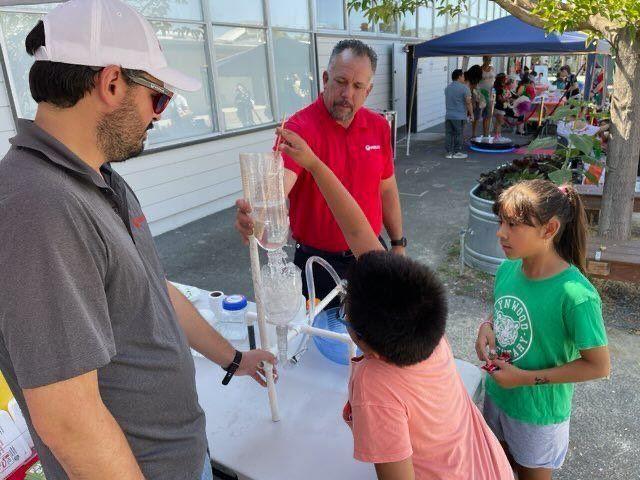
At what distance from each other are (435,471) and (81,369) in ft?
2.60

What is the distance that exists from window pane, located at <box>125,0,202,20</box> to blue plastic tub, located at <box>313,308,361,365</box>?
501 centimetres

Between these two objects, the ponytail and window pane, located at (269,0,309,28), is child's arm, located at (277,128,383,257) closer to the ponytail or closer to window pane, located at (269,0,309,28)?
the ponytail

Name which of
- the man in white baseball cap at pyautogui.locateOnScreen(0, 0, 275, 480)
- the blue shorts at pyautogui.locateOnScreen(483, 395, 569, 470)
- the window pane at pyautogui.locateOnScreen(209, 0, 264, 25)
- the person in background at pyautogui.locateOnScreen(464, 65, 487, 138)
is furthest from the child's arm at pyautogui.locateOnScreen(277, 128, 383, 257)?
the person in background at pyautogui.locateOnScreen(464, 65, 487, 138)

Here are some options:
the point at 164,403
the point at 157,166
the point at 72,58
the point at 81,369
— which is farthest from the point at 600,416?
the point at 157,166

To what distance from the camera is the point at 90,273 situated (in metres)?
0.78

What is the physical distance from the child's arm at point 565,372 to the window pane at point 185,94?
5143mm

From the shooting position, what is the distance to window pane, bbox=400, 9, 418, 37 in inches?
472

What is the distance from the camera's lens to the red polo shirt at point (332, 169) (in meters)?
2.32

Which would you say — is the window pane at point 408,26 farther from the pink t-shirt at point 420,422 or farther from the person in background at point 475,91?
the pink t-shirt at point 420,422

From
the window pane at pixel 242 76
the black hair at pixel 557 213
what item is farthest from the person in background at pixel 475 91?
the black hair at pixel 557 213

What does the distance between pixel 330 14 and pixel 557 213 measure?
28.9 feet

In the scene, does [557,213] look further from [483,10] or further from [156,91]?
[483,10]

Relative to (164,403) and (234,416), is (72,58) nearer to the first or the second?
(164,403)

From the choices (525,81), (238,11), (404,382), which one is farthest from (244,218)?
(525,81)
